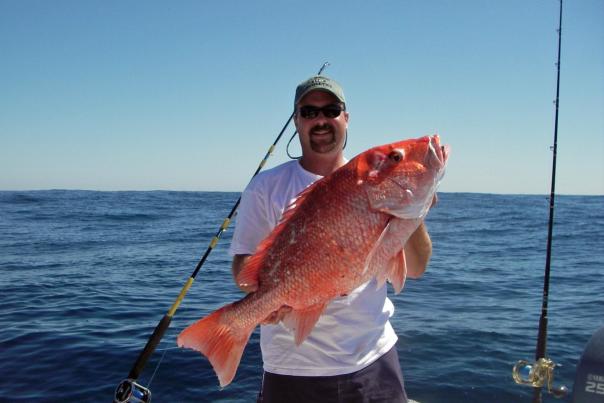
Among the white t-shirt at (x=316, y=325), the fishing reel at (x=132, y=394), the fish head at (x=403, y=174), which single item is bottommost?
the fishing reel at (x=132, y=394)

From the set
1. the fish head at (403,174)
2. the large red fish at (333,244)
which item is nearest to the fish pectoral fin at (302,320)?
the large red fish at (333,244)

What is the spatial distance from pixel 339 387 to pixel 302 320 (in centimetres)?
53

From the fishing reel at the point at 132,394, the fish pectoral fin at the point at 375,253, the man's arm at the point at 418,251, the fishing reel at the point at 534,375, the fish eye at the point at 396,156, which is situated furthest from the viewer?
the fishing reel at the point at 534,375

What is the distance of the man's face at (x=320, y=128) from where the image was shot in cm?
265

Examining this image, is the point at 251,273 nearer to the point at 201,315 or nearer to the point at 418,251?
the point at 418,251

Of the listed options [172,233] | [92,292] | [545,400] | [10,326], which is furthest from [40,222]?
[545,400]

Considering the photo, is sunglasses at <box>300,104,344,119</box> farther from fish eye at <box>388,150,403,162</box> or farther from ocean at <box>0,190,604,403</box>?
ocean at <box>0,190,604,403</box>

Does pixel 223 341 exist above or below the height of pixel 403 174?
below

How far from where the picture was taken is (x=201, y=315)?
877 centimetres

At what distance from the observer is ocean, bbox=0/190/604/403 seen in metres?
6.03

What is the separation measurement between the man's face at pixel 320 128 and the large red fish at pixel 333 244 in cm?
56

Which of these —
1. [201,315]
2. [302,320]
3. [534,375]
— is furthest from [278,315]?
[201,315]

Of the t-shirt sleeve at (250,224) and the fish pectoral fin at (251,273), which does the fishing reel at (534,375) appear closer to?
the t-shirt sleeve at (250,224)

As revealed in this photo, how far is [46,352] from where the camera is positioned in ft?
22.8
